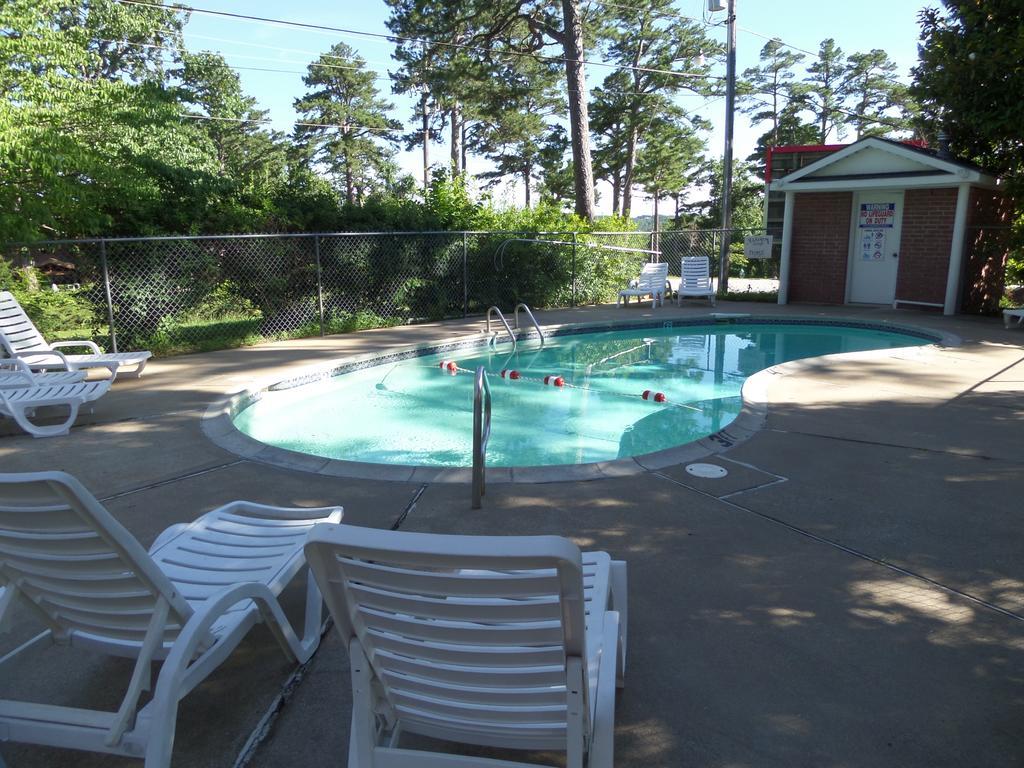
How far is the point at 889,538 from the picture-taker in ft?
11.2

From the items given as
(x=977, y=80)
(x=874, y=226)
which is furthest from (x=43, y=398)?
(x=977, y=80)

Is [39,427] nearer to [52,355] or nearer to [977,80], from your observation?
[52,355]

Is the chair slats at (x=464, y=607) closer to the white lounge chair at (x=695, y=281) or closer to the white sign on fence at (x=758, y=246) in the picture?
the white lounge chair at (x=695, y=281)

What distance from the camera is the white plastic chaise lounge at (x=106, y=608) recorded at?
1.75 metres

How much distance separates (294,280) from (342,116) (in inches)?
1128

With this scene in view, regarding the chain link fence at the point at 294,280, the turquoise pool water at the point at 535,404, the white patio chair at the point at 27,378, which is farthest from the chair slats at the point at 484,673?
the chain link fence at the point at 294,280

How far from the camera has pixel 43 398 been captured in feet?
17.5

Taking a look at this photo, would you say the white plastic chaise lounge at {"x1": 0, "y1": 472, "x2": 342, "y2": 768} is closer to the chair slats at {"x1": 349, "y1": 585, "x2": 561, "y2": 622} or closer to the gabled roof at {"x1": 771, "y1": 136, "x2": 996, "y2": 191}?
the chair slats at {"x1": 349, "y1": 585, "x2": 561, "y2": 622}

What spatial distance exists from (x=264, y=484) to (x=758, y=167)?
123ft

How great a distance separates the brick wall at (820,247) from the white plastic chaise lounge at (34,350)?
1255 cm

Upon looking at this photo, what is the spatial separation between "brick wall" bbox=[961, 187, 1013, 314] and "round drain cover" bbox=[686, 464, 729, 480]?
35.0 feet

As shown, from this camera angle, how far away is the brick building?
40.3 feet

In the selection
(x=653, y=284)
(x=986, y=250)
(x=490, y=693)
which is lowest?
(x=490, y=693)

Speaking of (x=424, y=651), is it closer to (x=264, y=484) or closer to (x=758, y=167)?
(x=264, y=484)
